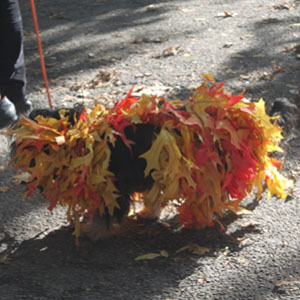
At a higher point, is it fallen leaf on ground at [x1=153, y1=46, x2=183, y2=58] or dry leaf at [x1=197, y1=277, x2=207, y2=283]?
fallen leaf on ground at [x1=153, y1=46, x2=183, y2=58]

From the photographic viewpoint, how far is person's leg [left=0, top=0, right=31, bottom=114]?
4414mm

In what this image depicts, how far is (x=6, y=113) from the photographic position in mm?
4328

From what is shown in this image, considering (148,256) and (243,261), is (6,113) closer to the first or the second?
(148,256)

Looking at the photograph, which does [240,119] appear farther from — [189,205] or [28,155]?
[28,155]

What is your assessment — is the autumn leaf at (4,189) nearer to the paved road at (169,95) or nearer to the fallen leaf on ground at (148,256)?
the paved road at (169,95)

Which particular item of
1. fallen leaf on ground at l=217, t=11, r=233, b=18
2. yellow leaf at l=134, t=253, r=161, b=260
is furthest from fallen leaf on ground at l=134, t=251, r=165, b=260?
fallen leaf on ground at l=217, t=11, r=233, b=18

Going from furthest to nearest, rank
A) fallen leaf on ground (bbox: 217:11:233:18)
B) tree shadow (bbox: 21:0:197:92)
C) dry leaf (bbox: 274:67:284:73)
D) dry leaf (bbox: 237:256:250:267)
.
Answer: fallen leaf on ground (bbox: 217:11:233:18) < tree shadow (bbox: 21:0:197:92) < dry leaf (bbox: 274:67:284:73) < dry leaf (bbox: 237:256:250:267)

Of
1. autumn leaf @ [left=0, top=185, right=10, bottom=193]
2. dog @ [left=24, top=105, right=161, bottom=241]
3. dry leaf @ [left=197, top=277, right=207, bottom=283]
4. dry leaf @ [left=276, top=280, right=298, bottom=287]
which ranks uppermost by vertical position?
dog @ [left=24, top=105, right=161, bottom=241]

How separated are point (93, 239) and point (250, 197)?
1.12m

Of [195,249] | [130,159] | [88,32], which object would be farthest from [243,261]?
[88,32]

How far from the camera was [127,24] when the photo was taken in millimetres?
7254

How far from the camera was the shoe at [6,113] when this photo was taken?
170 inches

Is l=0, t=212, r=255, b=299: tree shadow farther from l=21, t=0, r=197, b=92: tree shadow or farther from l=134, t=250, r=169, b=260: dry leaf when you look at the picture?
l=21, t=0, r=197, b=92: tree shadow

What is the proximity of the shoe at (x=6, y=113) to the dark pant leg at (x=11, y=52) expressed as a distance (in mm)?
286
